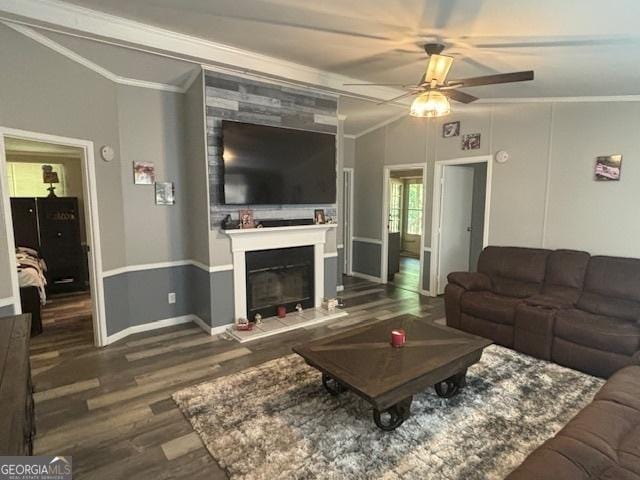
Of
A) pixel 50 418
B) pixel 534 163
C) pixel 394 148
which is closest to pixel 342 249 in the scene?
pixel 394 148

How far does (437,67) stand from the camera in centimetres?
286

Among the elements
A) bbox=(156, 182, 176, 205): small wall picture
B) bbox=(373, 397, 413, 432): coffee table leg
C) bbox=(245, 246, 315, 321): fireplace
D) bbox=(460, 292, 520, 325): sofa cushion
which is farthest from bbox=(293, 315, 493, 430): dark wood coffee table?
bbox=(156, 182, 176, 205): small wall picture

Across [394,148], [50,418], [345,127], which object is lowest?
[50,418]

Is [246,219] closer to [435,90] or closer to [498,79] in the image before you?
[435,90]

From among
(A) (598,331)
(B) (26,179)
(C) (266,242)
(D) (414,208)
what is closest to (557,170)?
(A) (598,331)

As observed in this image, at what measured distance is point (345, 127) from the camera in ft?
20.1

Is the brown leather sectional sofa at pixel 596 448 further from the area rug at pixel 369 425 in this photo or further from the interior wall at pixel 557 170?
the interior wall at pixel 557 170

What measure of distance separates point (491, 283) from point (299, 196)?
2.48 metres

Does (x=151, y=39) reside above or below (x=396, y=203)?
above

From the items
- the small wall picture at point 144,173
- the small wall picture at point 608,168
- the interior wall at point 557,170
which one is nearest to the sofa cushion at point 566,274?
the interior wall at point 557,170

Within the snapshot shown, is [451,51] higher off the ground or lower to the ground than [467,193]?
higher

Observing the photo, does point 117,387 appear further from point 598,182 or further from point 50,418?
point 598,182

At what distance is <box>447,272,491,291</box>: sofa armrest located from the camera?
4.02 m

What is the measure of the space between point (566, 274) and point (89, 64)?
5133 millimetres
